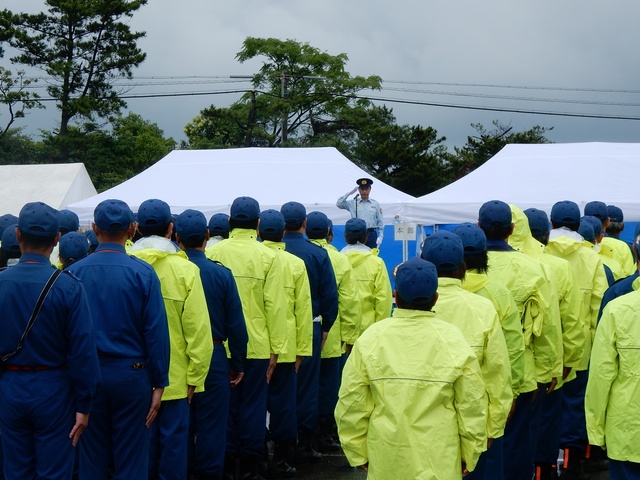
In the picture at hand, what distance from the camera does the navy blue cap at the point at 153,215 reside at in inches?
224

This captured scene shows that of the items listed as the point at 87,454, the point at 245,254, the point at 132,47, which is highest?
the point at 132,47

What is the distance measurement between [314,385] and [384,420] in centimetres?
444

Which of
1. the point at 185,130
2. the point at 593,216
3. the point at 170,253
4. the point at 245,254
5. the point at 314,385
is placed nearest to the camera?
the point at 170,253

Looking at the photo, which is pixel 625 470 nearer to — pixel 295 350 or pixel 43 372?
pixel 43 372

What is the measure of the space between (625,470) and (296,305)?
3.53 meters

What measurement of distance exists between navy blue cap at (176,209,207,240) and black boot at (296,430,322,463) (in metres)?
2.75

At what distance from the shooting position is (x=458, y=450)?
3.82m

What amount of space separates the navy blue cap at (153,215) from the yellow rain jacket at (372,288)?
352 centimetres

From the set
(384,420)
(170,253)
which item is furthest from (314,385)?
(384,420)

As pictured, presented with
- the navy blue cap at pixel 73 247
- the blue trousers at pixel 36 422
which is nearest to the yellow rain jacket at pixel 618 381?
the blue trousers at pixel 36 422

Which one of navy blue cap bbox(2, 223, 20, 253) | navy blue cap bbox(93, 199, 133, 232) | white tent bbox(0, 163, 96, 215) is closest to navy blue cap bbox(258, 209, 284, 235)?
navy blue cap bbox(2, 223, 20, 253)

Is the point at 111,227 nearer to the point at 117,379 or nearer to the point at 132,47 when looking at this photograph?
the point at 117,379

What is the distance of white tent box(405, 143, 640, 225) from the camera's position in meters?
14.4

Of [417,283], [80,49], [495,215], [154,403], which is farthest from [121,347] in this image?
[80,49]
